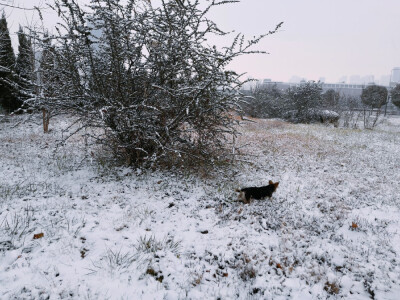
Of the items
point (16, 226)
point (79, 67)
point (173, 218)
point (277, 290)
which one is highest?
point (79, 67)

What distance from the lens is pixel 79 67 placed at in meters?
4.83

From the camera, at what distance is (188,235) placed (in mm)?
3244

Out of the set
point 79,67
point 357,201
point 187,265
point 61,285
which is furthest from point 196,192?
point 79,67

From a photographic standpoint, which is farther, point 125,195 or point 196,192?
point 196,192

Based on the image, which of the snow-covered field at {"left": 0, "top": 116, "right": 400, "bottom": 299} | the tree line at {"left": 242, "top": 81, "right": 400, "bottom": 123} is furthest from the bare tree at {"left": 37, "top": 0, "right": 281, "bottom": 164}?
the tree line at {"left": 242, "top": 81, "right": 400, "bottom": 123}

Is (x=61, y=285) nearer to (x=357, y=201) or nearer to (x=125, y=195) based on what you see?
(x=125, y=195)

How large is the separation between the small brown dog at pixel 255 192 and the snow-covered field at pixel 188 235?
0.14 metres

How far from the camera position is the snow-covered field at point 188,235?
2.40m

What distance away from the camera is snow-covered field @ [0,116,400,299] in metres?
2.40

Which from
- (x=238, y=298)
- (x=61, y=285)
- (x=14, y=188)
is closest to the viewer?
(x=61, y=285)

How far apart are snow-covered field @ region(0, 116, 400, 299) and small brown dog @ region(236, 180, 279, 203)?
14 centimetres

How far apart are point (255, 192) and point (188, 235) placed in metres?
1.66

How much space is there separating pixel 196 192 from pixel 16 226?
2832 mm

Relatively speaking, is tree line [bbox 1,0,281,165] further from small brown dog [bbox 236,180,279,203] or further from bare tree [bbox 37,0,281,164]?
small brown dog [bbox 236,180,279,203]
